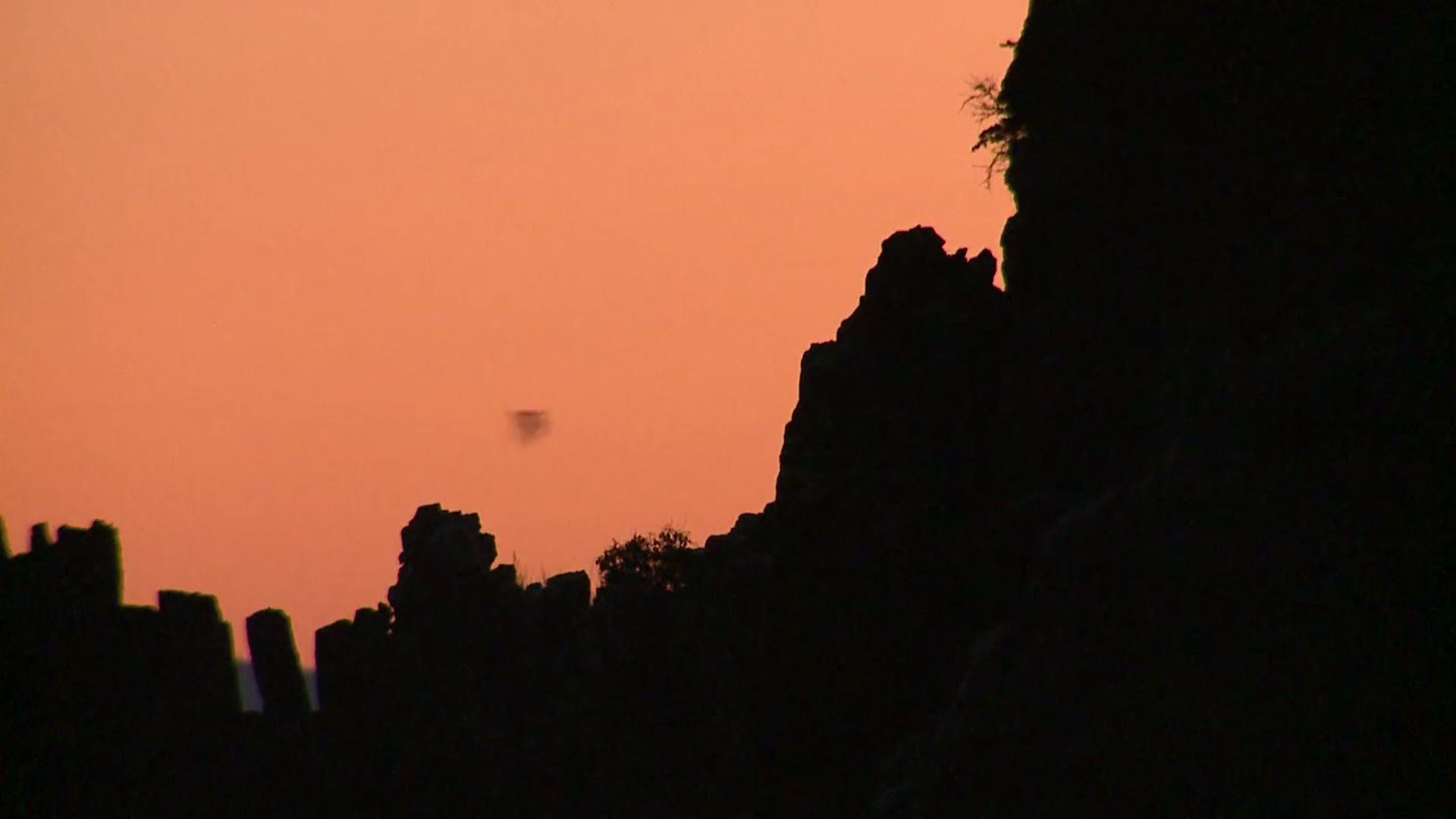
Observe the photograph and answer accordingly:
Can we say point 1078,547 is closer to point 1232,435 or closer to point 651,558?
point 1232,435

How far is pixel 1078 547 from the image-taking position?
58.4 metres

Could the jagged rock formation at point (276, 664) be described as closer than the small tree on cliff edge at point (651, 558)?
Yes

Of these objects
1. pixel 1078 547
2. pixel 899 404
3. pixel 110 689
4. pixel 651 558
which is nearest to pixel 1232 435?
pixel 1078 547

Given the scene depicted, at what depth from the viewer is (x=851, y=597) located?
72875 mm

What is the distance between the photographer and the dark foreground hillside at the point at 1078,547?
176 feet

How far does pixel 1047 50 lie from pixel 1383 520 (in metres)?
19.7

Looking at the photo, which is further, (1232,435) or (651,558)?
(651,558)

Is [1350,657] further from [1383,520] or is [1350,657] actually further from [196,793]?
[196,793]

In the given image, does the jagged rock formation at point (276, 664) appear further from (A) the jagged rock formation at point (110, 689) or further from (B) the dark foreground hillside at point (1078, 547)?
(A) the jagged rock formation at point (110, 689)

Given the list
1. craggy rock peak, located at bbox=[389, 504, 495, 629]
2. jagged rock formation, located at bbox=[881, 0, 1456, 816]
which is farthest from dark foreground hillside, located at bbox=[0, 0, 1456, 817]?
craggy rock peak, located at bbox=[389, 504, 495, 629]

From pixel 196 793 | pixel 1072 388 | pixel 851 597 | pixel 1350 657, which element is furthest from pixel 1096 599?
pixel 196 793

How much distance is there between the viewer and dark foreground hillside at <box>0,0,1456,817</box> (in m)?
53.8

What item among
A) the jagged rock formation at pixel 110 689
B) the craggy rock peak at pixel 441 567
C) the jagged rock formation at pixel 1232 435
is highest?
the craggy rock peak at pixel 441 567

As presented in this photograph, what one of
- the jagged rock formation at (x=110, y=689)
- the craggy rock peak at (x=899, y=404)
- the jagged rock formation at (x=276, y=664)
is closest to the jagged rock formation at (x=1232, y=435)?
the craggy rock peak at (x=899, y=404)
